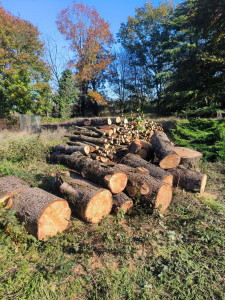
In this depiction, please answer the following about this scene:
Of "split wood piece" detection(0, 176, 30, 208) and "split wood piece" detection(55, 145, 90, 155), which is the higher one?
"split wood piece" detection(55, 145, 90, 155)

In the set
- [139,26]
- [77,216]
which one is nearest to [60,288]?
[77,216]

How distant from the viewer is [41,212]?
243cm

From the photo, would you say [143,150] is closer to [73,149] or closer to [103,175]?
[73,149]

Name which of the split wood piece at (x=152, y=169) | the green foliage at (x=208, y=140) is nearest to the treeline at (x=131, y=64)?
the green foliage at (x=208, y=140)

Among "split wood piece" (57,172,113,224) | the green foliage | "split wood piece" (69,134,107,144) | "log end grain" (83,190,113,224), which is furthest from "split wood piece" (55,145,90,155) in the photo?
the green foliage

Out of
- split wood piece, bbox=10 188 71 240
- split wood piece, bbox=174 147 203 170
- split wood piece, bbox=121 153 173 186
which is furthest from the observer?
split wood piece, bbox=174 147 203 170

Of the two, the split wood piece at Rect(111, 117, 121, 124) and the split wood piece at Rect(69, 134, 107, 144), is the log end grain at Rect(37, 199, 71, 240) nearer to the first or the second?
the split wood piece at Rect(69, 134, 107, 144)

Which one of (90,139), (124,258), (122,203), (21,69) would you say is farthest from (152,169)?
(21,69)

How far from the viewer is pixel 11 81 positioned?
1166 cm

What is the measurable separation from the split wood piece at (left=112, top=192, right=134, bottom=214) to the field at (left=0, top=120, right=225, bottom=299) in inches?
5.1

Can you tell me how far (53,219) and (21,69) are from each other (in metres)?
13.0

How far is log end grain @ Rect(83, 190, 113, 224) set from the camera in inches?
112

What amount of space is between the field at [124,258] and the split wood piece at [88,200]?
0.16 m

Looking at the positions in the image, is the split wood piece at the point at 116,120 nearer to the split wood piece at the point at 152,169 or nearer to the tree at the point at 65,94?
the split wood piece at the point at 152,169
